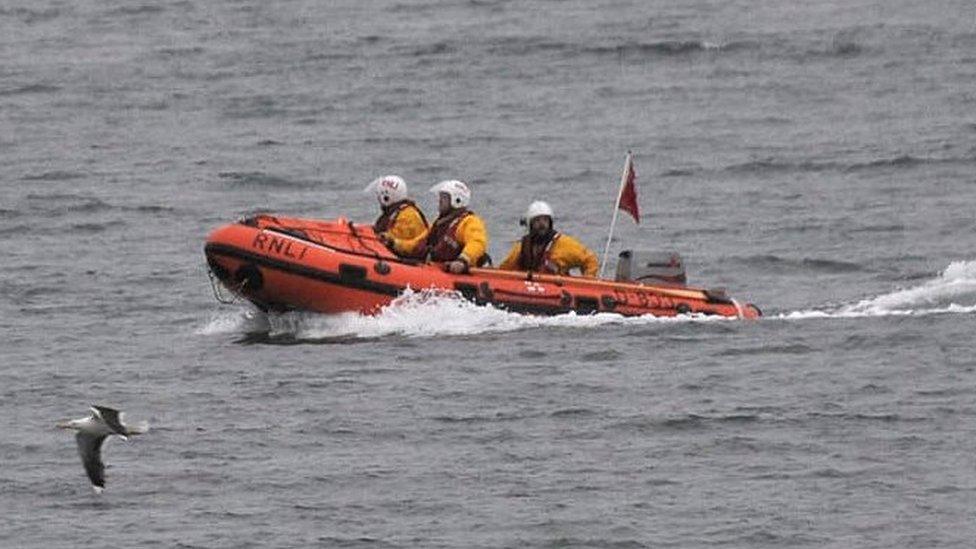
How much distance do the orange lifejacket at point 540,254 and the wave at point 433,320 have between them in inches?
22.4

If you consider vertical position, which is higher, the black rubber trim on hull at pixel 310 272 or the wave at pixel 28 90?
the wave at pixel 28 90

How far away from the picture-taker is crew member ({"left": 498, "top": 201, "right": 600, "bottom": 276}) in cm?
2645

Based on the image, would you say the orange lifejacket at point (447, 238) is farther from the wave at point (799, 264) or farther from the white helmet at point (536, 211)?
the wave at point (799, 264)

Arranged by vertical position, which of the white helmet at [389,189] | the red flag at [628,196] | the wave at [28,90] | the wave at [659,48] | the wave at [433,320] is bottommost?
the wave at [433,320]

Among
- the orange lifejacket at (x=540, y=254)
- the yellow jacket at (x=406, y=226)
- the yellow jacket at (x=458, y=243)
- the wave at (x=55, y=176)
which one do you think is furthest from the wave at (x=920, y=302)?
the wave at (x=55, y=176)

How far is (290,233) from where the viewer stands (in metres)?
26.1

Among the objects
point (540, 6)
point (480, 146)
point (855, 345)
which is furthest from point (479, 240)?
point (540, 6)

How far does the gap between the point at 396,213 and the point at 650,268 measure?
7.90 feet

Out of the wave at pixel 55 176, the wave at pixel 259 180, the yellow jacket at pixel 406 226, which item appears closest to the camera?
the yellow jacket at pixel 406 226

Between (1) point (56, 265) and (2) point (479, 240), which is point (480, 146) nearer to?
(1) point (56, 265)

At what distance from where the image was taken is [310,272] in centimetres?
2597

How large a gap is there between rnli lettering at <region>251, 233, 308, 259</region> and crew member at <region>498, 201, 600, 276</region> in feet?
6.35

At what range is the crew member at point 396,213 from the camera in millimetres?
26812

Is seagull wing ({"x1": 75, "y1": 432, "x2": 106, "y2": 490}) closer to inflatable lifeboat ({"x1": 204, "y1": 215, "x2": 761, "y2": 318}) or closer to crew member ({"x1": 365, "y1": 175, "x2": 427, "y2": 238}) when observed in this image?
inflatable lifeboat ({"x1": 204, "y1": 215, "x2": 761, "y2": 318})
